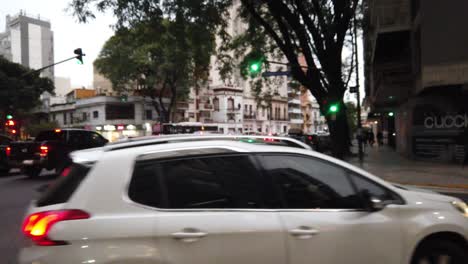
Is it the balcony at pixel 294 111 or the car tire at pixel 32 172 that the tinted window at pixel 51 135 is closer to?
the car tire at pixel 32 172

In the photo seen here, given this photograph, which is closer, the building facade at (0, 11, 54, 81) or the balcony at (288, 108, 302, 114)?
the building facade at (0, 11, 54, 81)

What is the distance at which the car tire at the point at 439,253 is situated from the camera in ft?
12.2

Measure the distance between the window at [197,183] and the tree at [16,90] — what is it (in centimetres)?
3935

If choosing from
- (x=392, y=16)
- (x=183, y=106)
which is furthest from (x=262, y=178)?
(x=183, y=106)

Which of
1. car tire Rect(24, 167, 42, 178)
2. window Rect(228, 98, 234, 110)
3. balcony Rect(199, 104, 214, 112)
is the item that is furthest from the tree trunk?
window Rect(228, 98, 234, 110)

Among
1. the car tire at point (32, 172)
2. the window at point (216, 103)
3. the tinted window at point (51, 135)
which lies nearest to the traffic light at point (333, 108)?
the tinted window at point (51, 135)

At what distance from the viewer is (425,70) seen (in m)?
17.3

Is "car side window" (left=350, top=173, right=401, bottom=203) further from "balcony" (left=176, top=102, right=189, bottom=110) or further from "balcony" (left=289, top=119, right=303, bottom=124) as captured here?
"balcony" (left=289, top=119, right=303, bottom=124)

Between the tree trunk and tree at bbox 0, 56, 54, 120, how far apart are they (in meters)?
29.1

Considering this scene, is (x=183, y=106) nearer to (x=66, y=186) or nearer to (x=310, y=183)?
(x=310, y=183)

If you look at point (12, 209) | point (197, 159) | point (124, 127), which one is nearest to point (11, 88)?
point (124, 127)

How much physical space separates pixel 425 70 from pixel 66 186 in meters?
17.1

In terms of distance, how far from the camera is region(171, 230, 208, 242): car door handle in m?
3.04

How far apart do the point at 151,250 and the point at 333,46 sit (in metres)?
19.6
